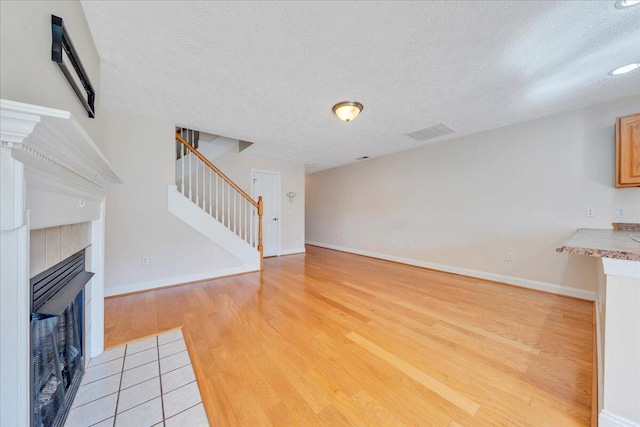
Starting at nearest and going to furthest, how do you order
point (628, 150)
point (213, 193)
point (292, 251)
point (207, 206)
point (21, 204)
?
point (21, 204) < point (628, 150) < point (207, 206) < point (213, 193) < point (292, 251)

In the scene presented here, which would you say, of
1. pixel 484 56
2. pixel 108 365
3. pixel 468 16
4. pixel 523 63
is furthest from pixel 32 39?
pixel 523 63

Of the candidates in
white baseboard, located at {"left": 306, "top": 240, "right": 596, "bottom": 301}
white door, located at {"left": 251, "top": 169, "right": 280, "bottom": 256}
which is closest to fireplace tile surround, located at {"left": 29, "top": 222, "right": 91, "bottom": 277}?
white door, located at {"left": 251, "top": 169, "right": 280, "bottom": 256}

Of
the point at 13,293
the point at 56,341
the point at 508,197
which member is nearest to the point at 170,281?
the point at 56,341

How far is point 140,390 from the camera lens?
142 cm

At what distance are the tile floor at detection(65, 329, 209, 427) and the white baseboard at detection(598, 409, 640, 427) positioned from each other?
2008mm

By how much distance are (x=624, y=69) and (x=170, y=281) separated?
18.4 feet

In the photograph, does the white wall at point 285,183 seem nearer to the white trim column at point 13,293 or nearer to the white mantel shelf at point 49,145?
the white mantel shelf at point 49,145

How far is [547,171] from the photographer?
3.06 m

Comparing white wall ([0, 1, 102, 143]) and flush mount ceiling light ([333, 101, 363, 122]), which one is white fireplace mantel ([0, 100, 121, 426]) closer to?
white wall ([0, 1, 102, 143])

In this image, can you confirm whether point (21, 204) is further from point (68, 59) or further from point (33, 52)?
point (68, 59)

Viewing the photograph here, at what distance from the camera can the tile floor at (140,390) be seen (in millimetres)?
1220

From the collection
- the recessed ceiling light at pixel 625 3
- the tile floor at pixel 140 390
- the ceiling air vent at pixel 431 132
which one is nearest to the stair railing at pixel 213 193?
the tile floor at pixel 140 390

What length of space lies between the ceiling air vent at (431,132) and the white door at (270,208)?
10.4ft

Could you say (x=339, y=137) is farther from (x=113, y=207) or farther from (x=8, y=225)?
(x=8, y=225)
